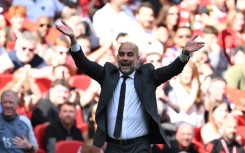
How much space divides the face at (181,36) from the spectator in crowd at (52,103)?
6.42 ft

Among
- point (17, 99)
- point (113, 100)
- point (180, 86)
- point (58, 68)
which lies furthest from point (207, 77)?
point (113, 100)

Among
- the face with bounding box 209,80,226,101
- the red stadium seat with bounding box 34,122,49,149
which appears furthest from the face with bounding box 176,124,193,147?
the red stadium seat with bounding box 34,122,49,149

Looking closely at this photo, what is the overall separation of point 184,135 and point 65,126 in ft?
5.00

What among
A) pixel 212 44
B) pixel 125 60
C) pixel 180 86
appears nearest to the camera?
pixel 125 60

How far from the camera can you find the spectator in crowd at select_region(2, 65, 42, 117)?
11.1 metres

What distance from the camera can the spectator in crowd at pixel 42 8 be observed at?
1194 centimetres

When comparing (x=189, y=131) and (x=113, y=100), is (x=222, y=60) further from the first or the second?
(x=113, y=100)

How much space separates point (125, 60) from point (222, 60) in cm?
513

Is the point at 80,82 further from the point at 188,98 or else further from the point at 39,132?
the point at 188,98

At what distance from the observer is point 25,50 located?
1144 centimetres

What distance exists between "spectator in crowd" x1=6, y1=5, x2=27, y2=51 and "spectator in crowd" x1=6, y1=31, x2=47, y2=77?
0.35 feet

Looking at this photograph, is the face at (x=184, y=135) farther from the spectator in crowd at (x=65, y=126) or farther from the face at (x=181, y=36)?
the face at (x=181, y=36)

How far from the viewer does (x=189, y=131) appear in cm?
1142

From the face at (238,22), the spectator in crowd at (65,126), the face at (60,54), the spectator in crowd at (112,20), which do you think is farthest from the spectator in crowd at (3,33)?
the face at (238,22)
